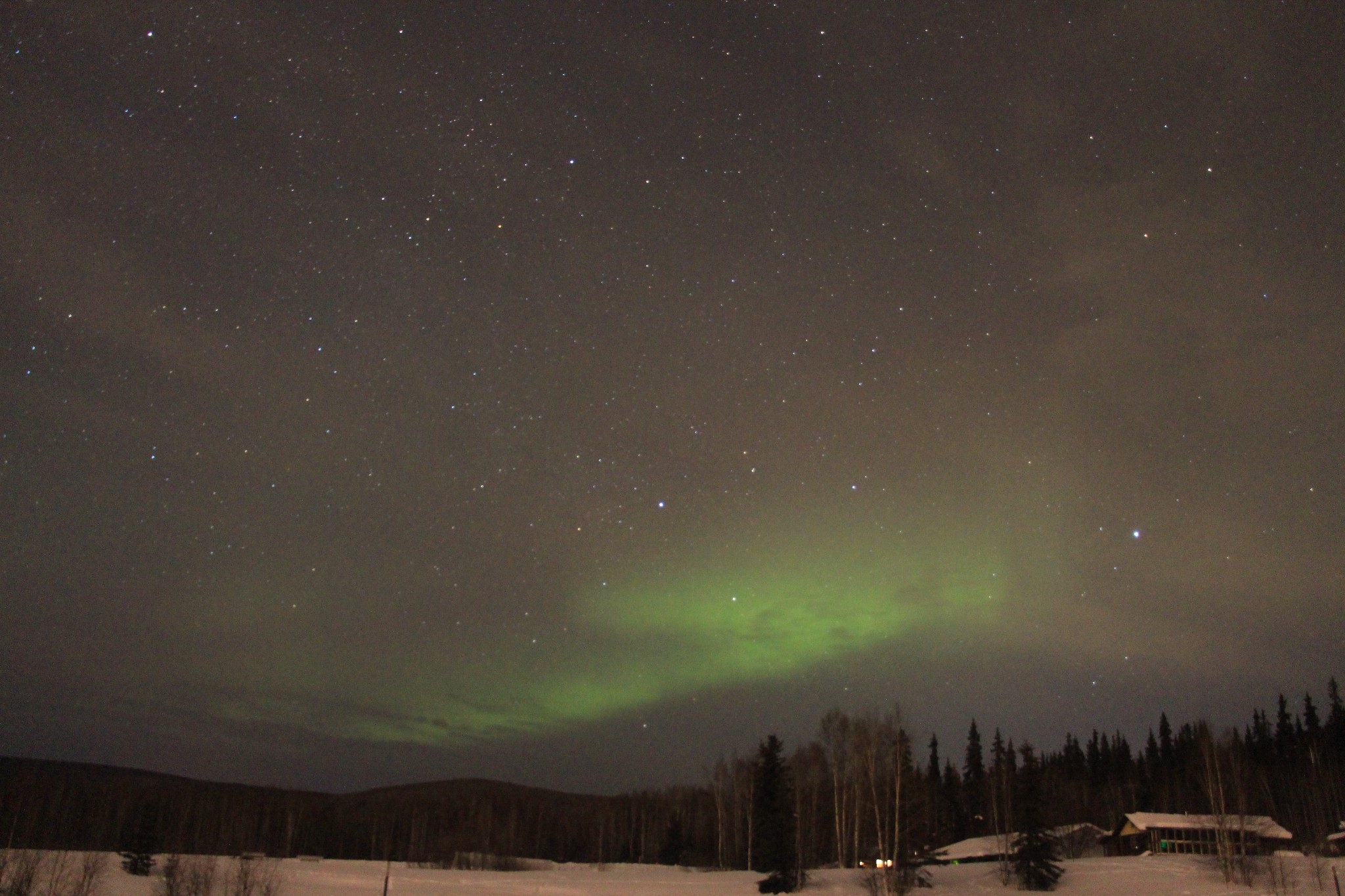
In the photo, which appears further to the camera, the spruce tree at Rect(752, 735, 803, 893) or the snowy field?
the spruce tree at Rect(752, 735, 803, 893)

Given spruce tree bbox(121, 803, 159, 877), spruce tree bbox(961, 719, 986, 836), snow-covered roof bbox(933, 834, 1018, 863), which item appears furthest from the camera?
spruce tree bbox(961, 719, 986, 836)

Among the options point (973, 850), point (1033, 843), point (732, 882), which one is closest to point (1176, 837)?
point (973, 850)

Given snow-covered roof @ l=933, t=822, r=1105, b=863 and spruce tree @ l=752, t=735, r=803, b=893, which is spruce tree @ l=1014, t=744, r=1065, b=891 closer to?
spruce tree @ l=752, t=735, r=803, b=893

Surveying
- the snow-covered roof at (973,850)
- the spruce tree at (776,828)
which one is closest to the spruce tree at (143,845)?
the spruce tree at (776,828)

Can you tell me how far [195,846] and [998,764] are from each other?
3184 inches

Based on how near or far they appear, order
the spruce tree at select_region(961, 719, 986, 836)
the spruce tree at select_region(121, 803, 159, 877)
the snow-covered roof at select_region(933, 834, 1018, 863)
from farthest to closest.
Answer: the spruce tree at select_region(961, 719, 986, 836)
the snow-covered roof at select_region(933, 834, 1018, 863)
the spruce tree at select_region(121, 803, 159, 877)

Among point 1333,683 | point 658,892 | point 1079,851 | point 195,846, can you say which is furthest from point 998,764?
point 195,846

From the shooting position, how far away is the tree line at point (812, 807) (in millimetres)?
57625

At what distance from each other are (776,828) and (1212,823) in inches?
1192

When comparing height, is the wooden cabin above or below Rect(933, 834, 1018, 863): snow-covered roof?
above

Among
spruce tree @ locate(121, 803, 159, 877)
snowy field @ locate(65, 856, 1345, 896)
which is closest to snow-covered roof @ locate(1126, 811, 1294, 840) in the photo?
snowy field @ locate(65, 856, 1345, 896)

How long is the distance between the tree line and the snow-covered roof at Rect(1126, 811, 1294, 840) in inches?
50.0

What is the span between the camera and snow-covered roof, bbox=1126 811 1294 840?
52.3 m

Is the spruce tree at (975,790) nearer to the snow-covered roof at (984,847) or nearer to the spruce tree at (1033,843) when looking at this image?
the snow-covered roof at (984,847)
